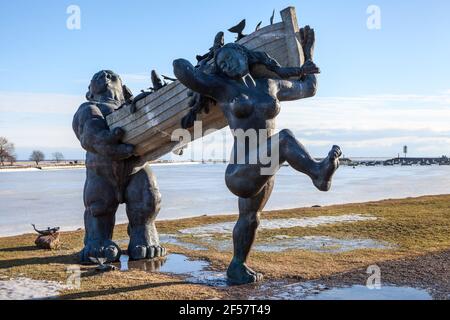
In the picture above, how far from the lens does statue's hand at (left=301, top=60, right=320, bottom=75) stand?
205 inches

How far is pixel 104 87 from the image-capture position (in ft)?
22.4

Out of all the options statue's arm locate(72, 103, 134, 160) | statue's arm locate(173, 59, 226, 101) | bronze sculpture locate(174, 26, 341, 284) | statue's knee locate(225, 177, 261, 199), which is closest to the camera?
bronze sculpture locate(174, 26, 341, 284)

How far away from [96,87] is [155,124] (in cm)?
134

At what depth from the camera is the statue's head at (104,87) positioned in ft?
22.4

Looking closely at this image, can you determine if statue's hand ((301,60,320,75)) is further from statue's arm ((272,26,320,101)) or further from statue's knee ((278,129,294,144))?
statue's knee ((278,129,294,144))

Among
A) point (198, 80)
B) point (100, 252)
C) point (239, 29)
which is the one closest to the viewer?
point (198, 80)

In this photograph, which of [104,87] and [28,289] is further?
[104,87]

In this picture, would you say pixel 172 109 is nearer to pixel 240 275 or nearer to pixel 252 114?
pixel 252 114

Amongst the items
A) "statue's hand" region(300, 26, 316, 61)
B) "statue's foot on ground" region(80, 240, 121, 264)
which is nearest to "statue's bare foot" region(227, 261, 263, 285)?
"statue's foot on ground" region(80, 240, 121, 264)

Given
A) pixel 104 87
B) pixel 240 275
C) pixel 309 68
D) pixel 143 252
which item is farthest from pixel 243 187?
pixel 104 87

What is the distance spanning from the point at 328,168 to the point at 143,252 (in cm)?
305

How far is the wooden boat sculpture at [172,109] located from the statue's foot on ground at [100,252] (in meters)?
1.13

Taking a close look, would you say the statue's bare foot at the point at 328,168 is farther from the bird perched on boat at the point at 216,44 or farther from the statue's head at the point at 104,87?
the statue's head at the point at 104,87
